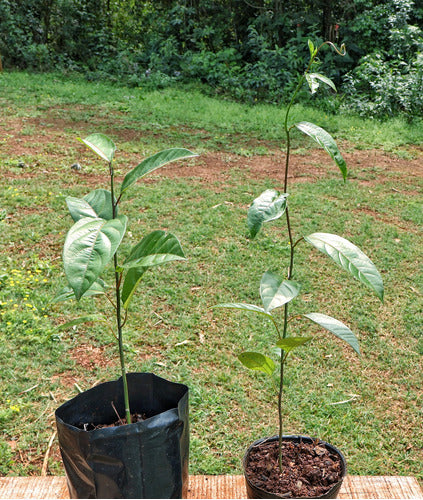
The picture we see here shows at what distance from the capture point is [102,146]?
1305 millimetres

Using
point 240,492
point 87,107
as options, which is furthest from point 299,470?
point 87,107

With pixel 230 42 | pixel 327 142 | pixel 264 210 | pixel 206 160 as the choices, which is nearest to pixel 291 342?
pixel 264 210

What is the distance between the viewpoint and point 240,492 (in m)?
1.69

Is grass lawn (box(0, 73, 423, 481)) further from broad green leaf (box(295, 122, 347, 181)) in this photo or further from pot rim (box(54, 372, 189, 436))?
broad green leaf (box(295, 122, 347, 181))

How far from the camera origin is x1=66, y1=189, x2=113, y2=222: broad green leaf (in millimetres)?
1342

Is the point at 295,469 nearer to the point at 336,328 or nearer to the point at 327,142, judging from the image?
the point at 336,328

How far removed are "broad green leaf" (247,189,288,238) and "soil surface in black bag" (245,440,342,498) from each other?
2.29ft

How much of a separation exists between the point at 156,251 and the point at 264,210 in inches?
9.7

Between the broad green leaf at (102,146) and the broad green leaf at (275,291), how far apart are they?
0.45 m

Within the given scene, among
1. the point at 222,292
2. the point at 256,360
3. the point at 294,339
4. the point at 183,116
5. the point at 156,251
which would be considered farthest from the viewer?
the point at 183,116

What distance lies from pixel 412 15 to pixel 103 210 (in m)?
8.61

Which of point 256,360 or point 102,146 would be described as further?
point 256,360

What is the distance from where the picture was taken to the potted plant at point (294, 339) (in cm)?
123

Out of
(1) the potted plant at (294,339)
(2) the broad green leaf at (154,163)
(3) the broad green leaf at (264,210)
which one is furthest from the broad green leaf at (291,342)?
(2) the broad green leaf at (154,163)
